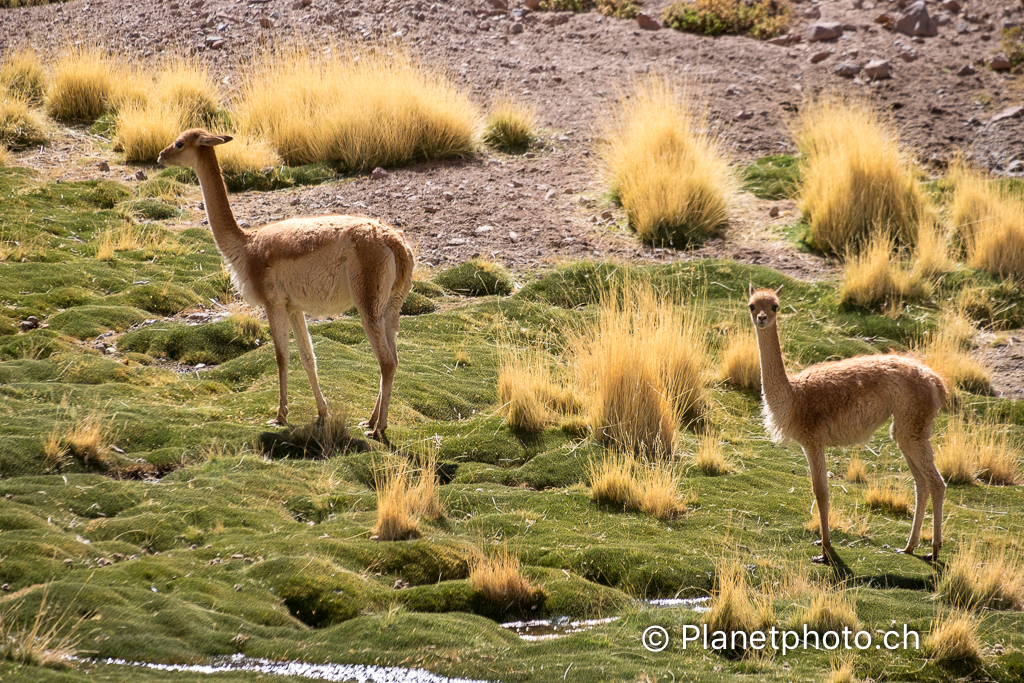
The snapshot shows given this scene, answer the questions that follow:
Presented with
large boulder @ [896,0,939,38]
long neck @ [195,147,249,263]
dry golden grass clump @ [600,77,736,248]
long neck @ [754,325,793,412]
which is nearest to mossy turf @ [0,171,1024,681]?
long neck @ [754,325,793,412]

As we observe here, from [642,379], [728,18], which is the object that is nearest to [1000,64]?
[728,18]

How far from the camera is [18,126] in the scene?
49.0 ft

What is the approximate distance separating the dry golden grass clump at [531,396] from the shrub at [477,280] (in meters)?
2.80

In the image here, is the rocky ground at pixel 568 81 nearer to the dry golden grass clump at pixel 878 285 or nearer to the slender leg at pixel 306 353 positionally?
the dry golden grass clump at pixel 878 285

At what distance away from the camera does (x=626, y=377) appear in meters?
8.09

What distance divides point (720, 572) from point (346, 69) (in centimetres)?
1390

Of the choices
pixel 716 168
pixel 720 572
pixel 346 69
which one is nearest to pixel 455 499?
pixel 720 572

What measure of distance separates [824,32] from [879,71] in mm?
2614

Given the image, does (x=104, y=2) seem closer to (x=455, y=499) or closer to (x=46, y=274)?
(x=46, y=274)

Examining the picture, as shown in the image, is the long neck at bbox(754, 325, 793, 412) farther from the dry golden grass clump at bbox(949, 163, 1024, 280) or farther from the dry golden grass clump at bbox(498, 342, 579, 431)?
the dry golden grass clump at bbox(949, 163, 1024, 280)

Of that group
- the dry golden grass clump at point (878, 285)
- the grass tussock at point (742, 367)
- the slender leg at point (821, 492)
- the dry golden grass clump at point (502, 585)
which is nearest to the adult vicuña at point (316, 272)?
the dry golden grass clump at point (502, 585)

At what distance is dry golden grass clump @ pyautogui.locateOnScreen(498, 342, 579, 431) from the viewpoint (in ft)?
27.1

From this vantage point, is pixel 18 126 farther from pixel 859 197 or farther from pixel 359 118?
pixel 859 197

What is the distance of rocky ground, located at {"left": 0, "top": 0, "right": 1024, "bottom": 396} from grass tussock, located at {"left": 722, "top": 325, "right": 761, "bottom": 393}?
304 cm
